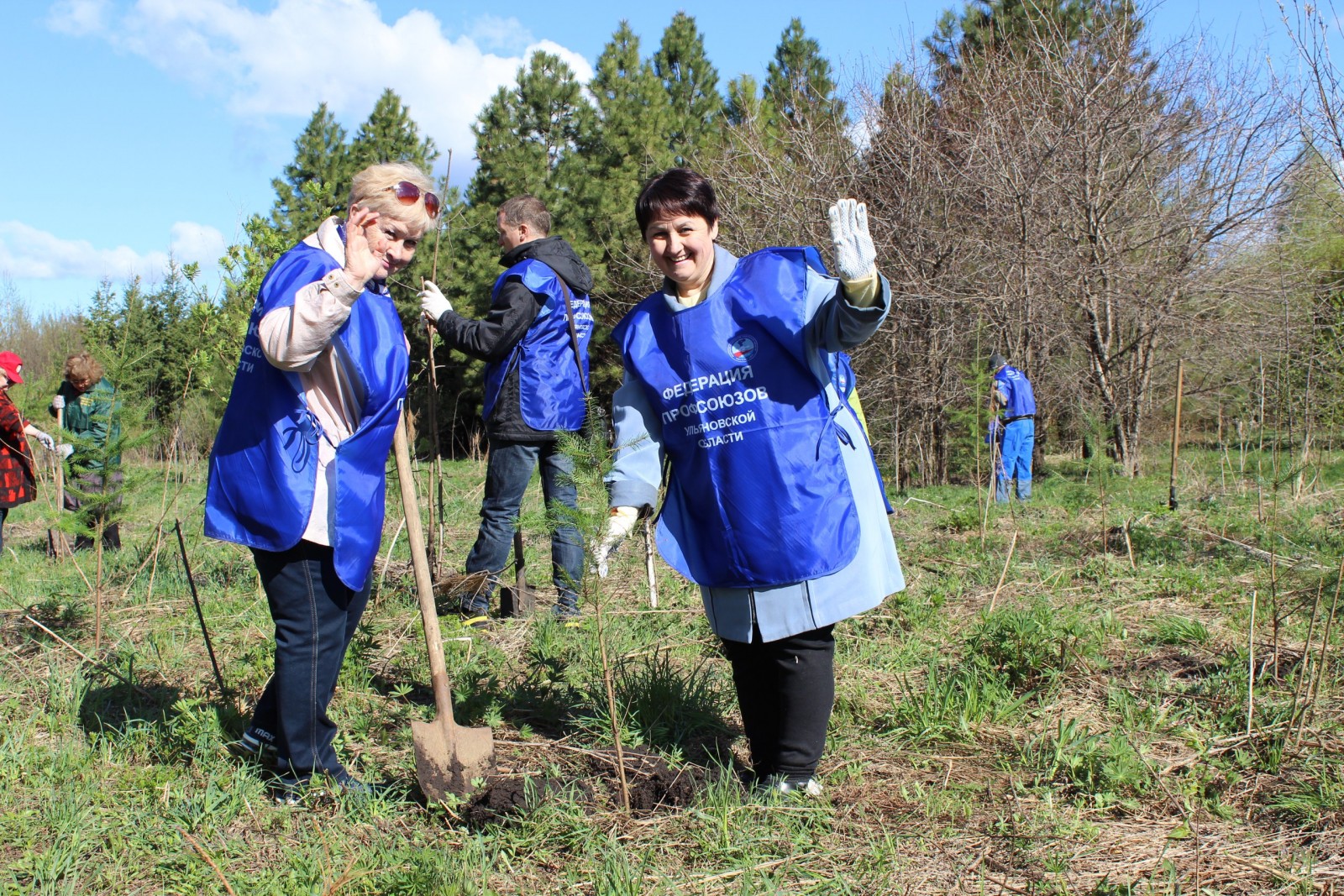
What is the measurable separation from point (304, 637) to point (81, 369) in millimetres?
5829

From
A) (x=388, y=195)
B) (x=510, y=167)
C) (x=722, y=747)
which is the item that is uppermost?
(x=510, y=167)

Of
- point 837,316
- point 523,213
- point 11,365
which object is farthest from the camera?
point 11,365

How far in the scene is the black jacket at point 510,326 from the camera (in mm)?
4133

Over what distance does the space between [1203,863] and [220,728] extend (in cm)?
278

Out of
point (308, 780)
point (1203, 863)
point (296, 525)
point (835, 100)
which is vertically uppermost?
point (835, 100)

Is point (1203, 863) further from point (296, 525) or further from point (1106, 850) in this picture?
point (296, 525)

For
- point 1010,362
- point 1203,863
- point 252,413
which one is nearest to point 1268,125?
point 1010,362

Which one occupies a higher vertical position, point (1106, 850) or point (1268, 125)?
point (1268, 125)

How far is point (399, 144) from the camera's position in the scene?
19938mm

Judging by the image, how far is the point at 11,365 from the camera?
5715mm

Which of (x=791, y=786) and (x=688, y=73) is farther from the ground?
(x=688, y=73)

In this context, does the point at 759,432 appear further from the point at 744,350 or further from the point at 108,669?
the point at 108,669

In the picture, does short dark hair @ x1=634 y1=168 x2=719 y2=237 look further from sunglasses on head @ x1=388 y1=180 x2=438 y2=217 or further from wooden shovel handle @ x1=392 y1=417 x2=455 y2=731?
wooden shovel handle @ x1=392 y1=417 x2=455 y2=731

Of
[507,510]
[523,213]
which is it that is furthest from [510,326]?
[507,510]
